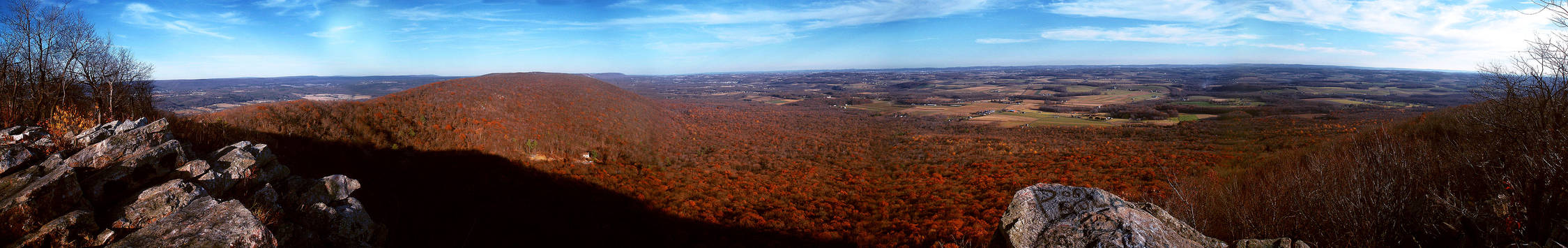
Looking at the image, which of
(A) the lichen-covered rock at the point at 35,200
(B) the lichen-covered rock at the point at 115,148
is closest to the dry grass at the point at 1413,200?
(A) the lichen-covered rock at the point at 35,200

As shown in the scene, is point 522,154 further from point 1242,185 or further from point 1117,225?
point 1242,185

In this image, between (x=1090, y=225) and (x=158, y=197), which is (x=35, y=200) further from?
(x=1090, y=225)

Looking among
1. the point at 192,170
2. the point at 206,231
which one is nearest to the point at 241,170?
the point at 192,170

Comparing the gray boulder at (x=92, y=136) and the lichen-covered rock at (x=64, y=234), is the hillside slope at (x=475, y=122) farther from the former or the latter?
the lichen-covered rock at (x=64, y=234)

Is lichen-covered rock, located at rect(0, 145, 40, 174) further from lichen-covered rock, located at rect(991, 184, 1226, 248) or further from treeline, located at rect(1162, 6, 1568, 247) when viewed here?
treeline, located at rect(1162, 6, 1568, 247)

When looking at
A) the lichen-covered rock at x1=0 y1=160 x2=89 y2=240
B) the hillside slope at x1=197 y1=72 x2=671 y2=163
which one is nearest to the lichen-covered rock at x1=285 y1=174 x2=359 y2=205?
the lichen-covered rock at x1=0 y1=160 x2=89 y2=240

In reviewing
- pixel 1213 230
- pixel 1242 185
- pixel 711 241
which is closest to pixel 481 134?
pixel 711 241
